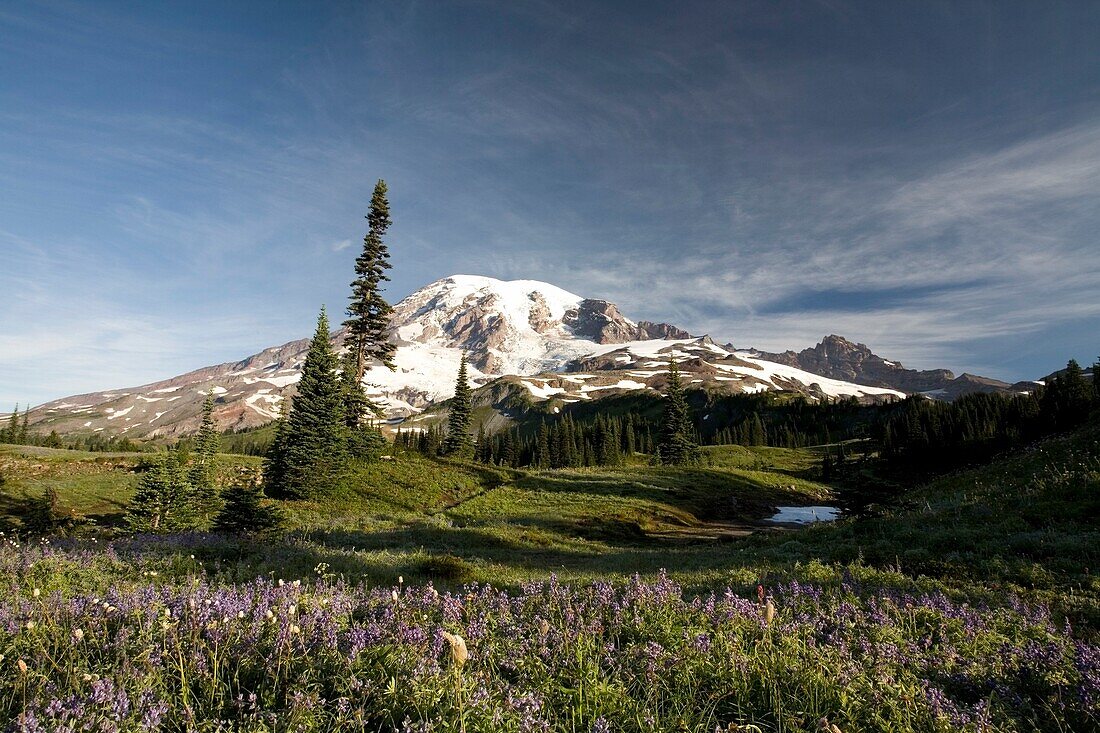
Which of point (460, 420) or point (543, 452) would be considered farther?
point (543, 452)

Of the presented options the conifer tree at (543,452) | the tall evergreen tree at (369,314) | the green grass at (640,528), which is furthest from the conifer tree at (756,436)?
the tall evergreen tree at (369,314)

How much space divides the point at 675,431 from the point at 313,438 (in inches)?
2235

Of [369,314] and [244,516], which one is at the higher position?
[369,314]

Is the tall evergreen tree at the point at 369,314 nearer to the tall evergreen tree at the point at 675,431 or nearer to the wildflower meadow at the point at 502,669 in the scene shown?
the wildflower meadow at the point at 502,669

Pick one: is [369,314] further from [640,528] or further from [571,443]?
[571,443]

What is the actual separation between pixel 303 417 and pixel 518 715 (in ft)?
102

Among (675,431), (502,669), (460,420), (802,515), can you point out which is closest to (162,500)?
(502,669)

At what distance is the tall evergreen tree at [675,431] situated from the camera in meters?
74.4

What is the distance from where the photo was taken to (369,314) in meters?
39.4

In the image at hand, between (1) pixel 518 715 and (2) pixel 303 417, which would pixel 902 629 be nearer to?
(1) pixel 518 715

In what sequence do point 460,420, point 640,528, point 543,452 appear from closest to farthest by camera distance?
point 640,528 → point 460,420 → point 543,452

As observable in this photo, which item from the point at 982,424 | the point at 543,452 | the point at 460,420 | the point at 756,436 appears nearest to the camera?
the point at 460,420

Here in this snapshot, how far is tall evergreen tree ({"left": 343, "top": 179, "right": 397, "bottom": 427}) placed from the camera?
38.5 m

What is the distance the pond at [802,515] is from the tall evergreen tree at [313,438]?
108 ft
